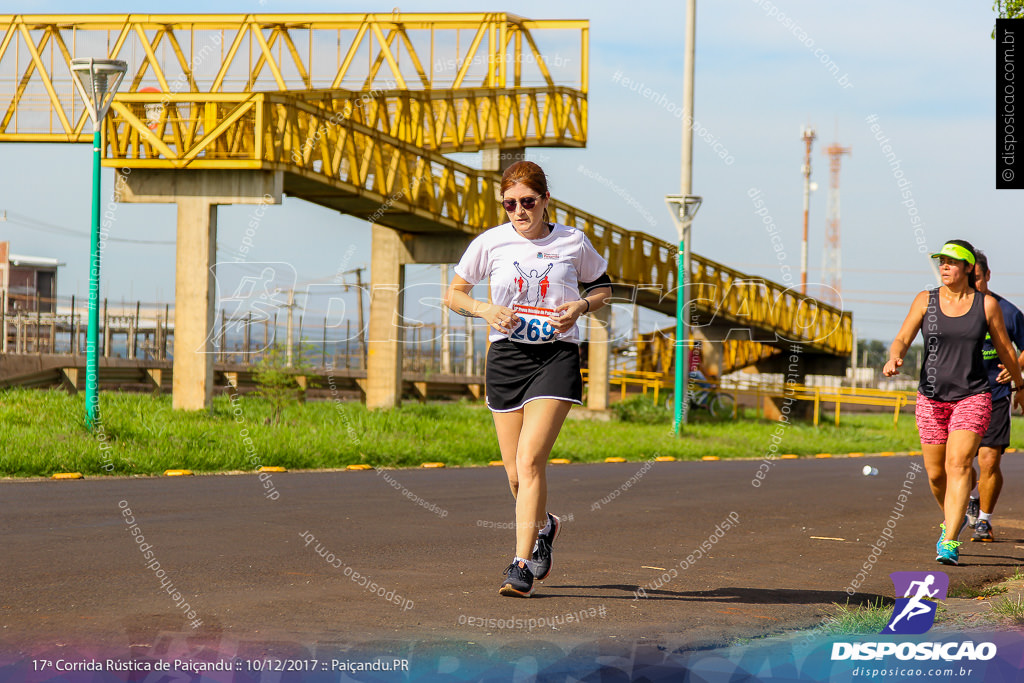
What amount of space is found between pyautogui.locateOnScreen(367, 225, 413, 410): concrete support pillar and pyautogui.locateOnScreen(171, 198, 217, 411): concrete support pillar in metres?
5.91

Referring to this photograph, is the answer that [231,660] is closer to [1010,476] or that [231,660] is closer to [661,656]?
[661,656]

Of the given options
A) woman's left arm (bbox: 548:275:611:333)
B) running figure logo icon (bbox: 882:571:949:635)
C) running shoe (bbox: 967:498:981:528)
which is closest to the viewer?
running figure logo icon (bbox: 882:571:949:635)

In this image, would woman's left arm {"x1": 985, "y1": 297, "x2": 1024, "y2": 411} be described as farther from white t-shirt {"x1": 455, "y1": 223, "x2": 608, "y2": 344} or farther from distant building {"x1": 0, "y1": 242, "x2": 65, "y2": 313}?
distant building {"x1": 0, "y1": 242, "x2": 65, "y2": 313}

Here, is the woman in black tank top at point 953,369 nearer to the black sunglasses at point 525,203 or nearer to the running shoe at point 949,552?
the running shoe at point 949,552

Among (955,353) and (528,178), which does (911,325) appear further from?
(528,178)

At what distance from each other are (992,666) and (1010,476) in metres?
14.2

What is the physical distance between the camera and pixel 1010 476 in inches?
701

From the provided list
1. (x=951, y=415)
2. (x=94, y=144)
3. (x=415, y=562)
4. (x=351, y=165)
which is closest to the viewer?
(x=415, y=562)

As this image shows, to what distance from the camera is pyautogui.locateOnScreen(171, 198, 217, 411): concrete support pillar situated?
19.9m

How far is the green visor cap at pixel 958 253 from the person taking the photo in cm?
816

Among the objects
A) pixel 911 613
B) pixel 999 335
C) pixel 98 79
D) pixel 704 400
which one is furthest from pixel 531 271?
pixel 704 400

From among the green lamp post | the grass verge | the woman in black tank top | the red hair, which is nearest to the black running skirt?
the red hair

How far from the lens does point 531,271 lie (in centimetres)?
635

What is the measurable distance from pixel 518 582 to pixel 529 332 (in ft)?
4.06
